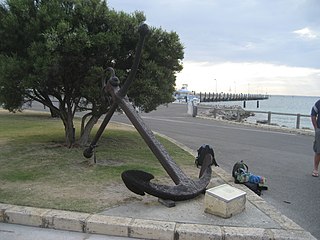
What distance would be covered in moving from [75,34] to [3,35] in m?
1.77

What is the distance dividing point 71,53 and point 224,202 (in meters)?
4.44

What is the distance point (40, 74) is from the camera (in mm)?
6527

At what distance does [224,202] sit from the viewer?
12.8ft

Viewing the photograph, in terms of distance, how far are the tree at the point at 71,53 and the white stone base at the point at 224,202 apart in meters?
3.77

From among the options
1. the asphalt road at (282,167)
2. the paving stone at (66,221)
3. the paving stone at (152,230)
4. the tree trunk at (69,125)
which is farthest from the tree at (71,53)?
the paving stone at (152,230)

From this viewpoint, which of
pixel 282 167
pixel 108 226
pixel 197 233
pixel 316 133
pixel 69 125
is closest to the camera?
pixel 197 233

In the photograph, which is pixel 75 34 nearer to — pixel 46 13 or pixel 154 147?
pixel 46 13

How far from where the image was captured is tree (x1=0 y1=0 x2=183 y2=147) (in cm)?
657

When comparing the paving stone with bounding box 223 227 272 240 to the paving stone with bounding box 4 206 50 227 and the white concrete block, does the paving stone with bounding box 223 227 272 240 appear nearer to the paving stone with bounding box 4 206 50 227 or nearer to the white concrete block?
the paving stone with bounding box 4 206 50 227

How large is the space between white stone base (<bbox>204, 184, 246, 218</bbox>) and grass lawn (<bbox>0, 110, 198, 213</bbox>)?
100 cm

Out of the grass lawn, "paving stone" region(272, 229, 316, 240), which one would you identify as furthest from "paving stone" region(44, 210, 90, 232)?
"paving stone" region(272, 229, 316, 240)

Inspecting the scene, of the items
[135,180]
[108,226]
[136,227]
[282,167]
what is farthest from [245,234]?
[282,167]

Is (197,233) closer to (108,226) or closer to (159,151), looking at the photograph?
(108,226)

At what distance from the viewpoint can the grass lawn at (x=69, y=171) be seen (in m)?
4.35
